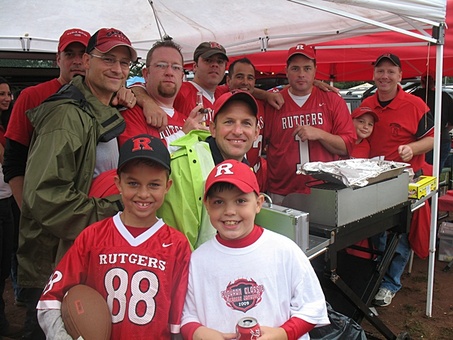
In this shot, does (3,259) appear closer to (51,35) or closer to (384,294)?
(51,35)

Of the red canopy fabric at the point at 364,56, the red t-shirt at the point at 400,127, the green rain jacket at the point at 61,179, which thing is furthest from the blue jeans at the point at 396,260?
the green rain jacket at the point at 61,179

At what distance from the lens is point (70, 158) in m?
1.90

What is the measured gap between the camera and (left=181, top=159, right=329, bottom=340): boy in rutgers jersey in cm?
166

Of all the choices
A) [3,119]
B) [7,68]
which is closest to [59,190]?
[3,119]

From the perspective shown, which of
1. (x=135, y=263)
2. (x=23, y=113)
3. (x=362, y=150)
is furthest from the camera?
(x=362, y=150)

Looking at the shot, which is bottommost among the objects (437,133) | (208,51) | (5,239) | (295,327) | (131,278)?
(5,239)

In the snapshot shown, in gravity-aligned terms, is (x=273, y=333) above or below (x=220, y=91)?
below

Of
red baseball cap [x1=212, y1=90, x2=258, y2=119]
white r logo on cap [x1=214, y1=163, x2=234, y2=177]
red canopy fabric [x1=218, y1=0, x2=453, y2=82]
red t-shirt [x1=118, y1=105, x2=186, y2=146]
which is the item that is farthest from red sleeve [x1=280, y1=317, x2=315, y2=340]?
red canopy fabric [x1=218, y1=0, x2=453, y2=82]

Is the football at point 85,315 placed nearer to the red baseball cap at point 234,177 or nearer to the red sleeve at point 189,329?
the red sleeve at point 189,329

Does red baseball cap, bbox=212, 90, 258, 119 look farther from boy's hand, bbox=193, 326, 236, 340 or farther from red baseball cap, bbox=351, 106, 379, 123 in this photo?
red baseball cap, bbox=351, 106, 379, 123

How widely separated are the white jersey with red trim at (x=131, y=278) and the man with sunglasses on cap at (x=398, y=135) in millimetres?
2843

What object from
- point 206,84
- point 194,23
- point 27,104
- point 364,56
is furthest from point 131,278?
point 364,56

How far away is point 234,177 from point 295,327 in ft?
2.16

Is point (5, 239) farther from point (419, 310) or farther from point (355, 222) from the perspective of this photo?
point (419, 310)
